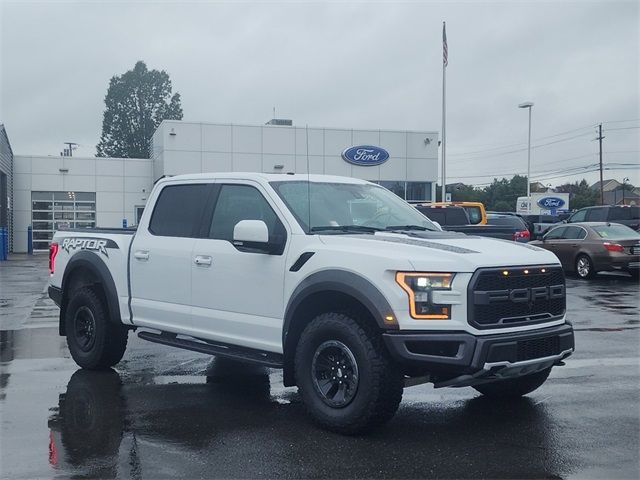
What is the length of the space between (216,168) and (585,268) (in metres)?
19.0

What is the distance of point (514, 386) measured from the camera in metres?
6.91

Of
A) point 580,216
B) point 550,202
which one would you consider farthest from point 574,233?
point 550,202

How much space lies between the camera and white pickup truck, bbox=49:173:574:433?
5449 millimetres

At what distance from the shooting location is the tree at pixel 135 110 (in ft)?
234

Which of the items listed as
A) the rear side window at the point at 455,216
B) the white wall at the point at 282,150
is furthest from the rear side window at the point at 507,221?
the white wall at the point at 282,150

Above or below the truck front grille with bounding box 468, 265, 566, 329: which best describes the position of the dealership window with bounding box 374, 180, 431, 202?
above

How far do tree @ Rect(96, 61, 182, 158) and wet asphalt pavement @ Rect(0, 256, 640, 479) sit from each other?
2538 inches

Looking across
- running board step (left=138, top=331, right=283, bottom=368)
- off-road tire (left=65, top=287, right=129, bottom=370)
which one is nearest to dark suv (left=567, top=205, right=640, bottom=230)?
off-road tire (left=65, top=287, right=129, bottom=370)

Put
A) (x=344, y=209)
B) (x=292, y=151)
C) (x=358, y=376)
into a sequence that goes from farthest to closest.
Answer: (x=292, y=151)
(x=344, y=209)
(x=358, y=376)

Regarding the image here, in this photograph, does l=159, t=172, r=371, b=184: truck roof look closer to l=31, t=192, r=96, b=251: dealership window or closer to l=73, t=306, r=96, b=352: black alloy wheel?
l=73, t=306, r=96, b=352: black alloy wheel

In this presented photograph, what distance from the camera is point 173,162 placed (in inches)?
1340

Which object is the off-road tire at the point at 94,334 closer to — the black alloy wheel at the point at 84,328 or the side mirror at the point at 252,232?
the black alloy wheel at the point at 84,328

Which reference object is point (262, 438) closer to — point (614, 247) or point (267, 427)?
point (267, 427)

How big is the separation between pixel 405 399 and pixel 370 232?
5.48ft
